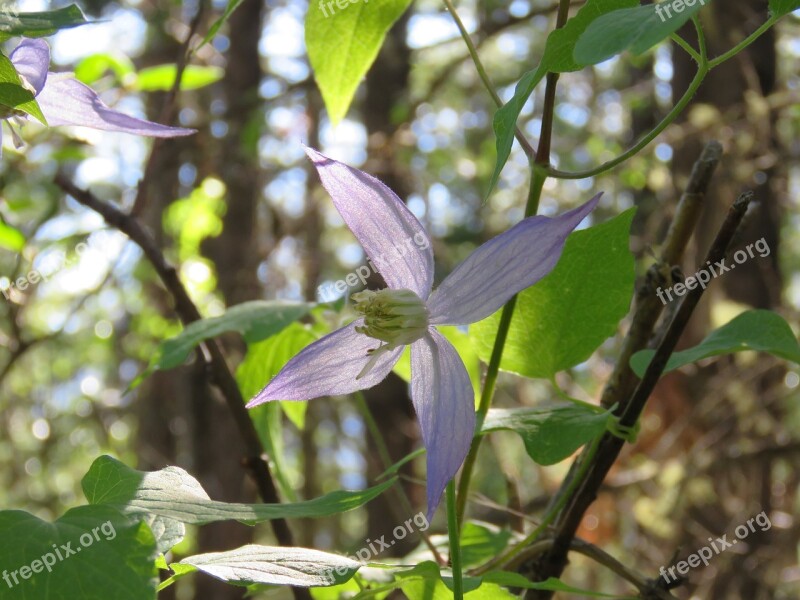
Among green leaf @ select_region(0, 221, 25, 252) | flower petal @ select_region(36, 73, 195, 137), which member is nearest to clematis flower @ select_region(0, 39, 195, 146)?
flower petal @ select_region(36, 73, 195, 137)

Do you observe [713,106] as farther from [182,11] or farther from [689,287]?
[182,11]

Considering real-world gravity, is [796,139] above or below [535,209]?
below

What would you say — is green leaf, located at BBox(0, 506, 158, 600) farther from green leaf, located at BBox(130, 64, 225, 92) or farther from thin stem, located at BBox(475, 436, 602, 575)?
green leaf, located at BBox(130, 64, 225, 92)

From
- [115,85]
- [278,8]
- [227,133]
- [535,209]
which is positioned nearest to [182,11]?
[278,8]

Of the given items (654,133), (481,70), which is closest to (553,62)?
(654,133)

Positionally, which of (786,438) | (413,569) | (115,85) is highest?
(115,85)

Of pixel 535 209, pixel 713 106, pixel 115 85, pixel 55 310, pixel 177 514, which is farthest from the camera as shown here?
pixel 55 310
